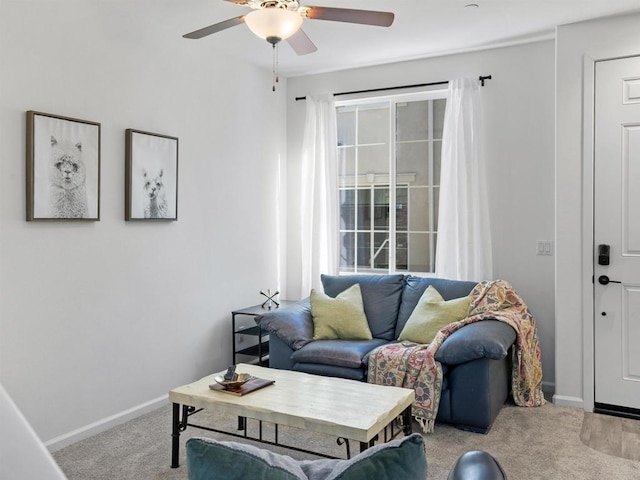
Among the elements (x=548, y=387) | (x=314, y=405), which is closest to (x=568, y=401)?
(x=548, y=387)

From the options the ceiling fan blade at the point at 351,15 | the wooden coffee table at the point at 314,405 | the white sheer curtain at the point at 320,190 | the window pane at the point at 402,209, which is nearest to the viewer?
the wooden coffee table at the point at 314,405

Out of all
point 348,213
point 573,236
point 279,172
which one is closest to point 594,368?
point 573,236

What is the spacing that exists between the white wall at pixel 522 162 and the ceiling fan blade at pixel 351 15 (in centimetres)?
203

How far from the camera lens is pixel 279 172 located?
511 cm

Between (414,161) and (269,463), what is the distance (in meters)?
4.04

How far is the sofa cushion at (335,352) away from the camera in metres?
3.53

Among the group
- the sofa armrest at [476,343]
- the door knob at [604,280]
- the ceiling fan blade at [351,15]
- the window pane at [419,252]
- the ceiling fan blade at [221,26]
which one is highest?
the ceiling fan blade at [221,26]

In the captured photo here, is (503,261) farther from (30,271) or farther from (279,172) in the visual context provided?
(30,271)

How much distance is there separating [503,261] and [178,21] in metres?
3.04

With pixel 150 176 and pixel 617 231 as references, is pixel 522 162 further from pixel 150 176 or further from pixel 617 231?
pixel 150 176

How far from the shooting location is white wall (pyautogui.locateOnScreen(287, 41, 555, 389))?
4074mm

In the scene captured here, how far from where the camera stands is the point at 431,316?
3775mm

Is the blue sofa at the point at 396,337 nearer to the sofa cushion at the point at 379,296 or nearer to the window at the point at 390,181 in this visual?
the sofa cushion at the point at 379,296

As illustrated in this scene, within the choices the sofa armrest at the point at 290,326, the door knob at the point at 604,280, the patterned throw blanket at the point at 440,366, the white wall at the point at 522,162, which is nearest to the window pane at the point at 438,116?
the white wall at the point at 522,162
